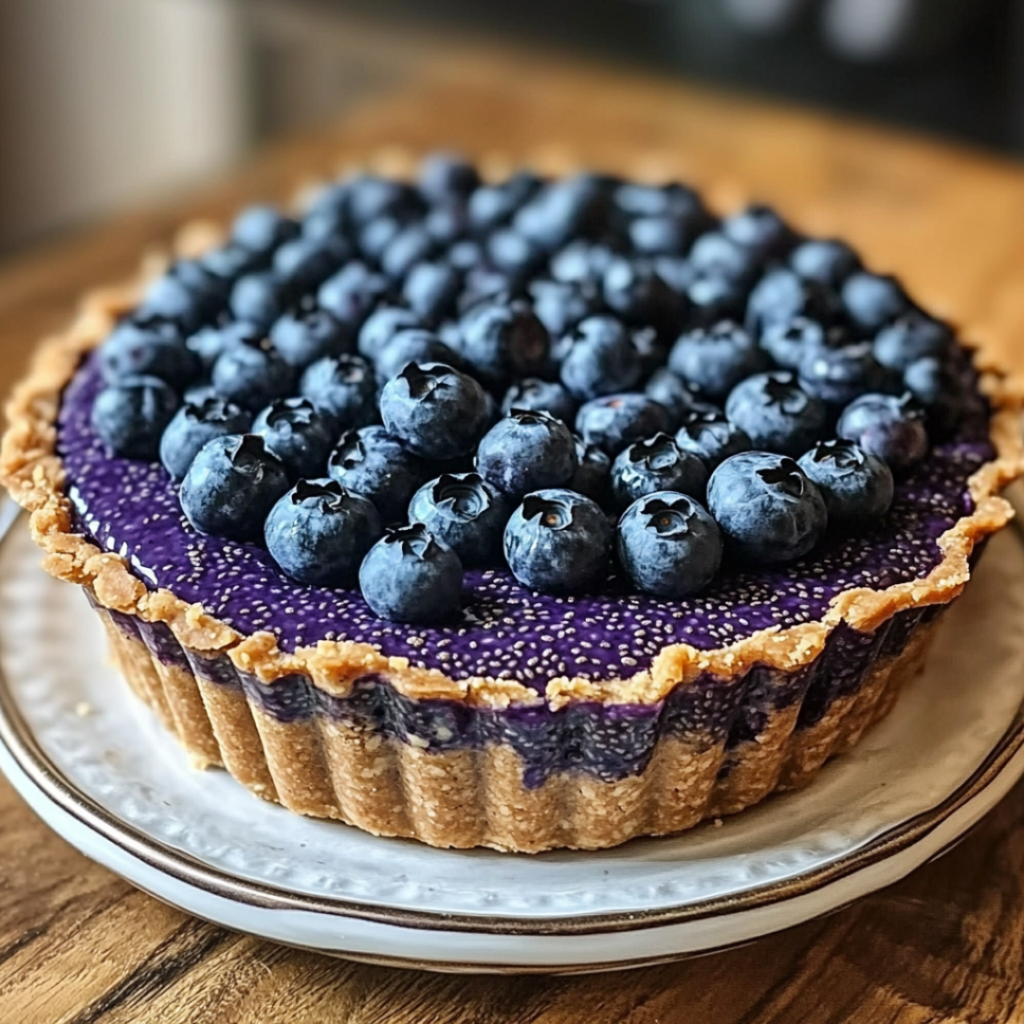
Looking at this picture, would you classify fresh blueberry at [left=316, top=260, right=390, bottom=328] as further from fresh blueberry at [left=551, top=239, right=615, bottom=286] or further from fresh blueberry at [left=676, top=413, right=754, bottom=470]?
fresh blueberry at [left=676, top=413, right=754, bottom=470]

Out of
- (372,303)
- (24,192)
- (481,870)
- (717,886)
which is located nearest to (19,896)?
(481,870)

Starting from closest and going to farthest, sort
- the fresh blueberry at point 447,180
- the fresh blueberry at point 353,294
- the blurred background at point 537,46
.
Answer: the fresh blueberry at point 353,294, the fresh blueberry at point 447,180, the blurred background at point 537,46

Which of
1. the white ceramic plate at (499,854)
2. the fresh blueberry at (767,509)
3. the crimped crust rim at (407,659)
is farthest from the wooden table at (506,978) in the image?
the fresh blueberry at (767,509)

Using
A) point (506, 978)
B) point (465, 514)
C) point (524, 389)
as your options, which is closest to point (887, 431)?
point (524, 389)

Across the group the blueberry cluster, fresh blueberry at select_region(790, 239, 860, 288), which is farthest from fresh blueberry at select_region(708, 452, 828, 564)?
fresh blueberry at select_region(790, 239, 860, 288)

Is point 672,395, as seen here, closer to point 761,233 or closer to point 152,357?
point 761,233

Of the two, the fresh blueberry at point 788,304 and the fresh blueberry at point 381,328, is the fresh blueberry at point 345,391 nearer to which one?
the fresh blueberry at point 381,328
